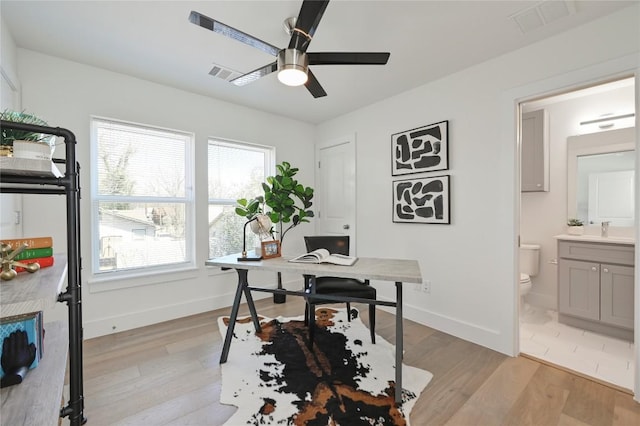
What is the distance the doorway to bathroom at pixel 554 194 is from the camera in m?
2.69

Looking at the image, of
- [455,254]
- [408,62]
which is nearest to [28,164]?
[408,62]

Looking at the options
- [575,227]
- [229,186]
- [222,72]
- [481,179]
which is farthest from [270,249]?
[575,227]

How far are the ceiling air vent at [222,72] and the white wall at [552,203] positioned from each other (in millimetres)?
3483

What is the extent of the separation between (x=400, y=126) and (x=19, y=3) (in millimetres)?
3213

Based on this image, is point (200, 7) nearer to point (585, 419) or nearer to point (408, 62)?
point (408, 62)

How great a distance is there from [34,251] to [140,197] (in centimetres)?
216

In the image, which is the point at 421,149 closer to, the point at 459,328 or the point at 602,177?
the point at 459,328

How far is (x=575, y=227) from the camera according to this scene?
3098 mm

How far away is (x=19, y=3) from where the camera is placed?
5.87 ft

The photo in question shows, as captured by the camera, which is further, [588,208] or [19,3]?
[588,208]

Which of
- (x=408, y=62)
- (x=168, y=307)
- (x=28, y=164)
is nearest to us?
(x=28, y=164)

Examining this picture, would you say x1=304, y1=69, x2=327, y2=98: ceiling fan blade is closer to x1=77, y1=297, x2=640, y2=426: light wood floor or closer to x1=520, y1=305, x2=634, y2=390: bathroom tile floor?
x1=77, y1=297, x2=640, y2=426: light wood floor

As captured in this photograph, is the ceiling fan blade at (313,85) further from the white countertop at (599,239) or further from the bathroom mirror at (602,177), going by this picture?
the bathroom mirror at (602,177)

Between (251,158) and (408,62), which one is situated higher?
(408,62)
